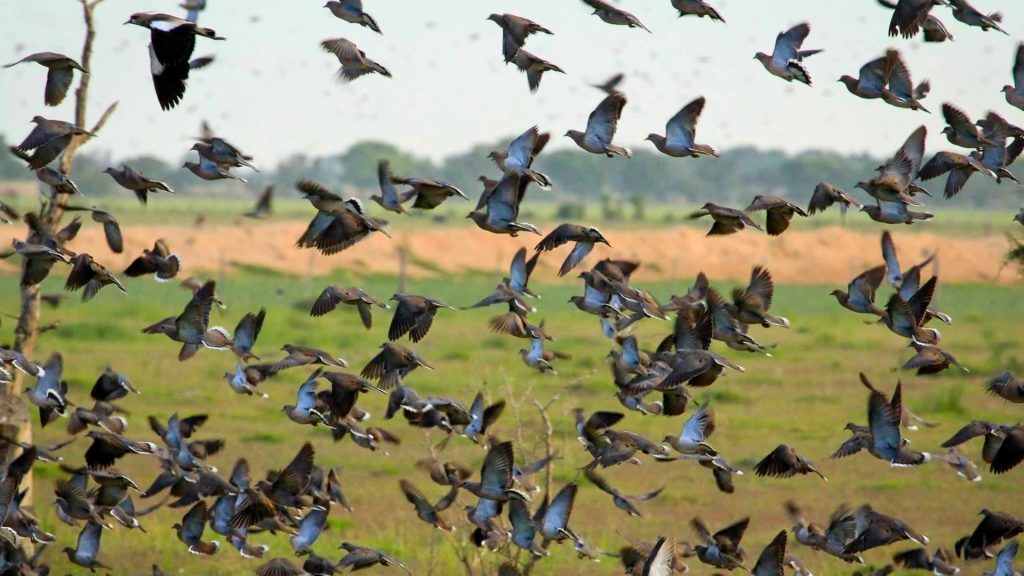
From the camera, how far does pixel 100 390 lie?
11.1 meters

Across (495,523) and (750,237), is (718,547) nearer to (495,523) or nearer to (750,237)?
(495,523)

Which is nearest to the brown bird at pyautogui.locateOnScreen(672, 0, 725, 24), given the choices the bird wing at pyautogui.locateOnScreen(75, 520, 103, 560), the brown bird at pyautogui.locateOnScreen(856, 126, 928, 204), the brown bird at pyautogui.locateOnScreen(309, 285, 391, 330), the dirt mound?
the brown bird at pyautogui.locateOnScreen(856, 126, 928, 204)

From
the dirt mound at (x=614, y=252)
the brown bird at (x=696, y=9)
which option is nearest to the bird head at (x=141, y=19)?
the brown bird at (x=696, y=9)

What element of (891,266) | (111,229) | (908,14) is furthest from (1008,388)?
(111,229)

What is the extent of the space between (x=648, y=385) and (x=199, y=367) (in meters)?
20.9

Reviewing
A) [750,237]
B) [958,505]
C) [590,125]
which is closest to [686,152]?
[590,125]

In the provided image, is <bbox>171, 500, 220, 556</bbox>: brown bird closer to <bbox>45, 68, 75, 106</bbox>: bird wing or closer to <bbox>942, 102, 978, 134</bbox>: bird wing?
<bbox>45, 68, 75, 106</bbox>: bird wing

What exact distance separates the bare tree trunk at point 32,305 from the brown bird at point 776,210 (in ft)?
18.4

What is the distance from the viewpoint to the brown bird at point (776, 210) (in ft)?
31.8

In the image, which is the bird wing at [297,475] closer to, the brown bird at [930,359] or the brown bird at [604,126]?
the brown bird at [604,126]

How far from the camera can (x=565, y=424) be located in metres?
22.5

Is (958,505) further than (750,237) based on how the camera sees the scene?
No

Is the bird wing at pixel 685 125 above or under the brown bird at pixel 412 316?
above

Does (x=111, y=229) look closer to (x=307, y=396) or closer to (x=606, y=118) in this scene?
(x=307, y=396)
